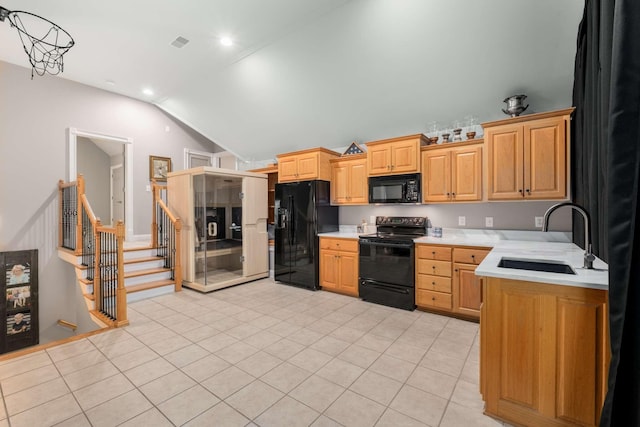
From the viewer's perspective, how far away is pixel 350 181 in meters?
4.54

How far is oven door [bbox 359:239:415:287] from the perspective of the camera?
3.59m

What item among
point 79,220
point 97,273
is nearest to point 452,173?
point 97,273

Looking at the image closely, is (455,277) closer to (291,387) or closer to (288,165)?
(291,387)

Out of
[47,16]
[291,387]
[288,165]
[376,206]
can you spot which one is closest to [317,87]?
[288,165]

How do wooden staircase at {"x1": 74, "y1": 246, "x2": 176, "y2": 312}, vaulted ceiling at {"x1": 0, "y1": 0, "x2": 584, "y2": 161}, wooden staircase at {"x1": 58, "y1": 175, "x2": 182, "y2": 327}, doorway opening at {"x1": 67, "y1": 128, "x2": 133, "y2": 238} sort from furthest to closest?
doorway opening at {"x1": 67, "y1": 128, "x2": 133, "y2": 238} < wooden staircase at {"x1": 74, "y1": 246, "x2": 176, "y2": 312} < wooden staircase at {"x1": 58, "y1": 175, "x2": 182, "y2": 327} < vaulted ceiling at {"x1": 0, "y1": 0, "x2": 584, "y2": 161}

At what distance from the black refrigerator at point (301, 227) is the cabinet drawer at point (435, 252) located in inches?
66.6

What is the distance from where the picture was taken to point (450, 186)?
3582 millimetres

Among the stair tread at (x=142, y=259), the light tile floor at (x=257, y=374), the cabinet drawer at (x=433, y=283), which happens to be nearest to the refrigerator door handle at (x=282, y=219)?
the light tile floor at (x=257, y=374)

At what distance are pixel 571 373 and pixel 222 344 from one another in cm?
268

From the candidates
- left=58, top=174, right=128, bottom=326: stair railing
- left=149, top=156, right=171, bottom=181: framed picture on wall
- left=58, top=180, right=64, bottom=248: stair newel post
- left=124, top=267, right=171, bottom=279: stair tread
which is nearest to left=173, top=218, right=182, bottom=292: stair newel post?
left=124, top=267, right=171, bottom=279: stair tread

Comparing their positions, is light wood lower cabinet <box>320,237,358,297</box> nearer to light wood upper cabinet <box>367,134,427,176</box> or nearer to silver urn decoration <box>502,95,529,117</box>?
light wood upper cabinet <box>367,134,427,176</box>

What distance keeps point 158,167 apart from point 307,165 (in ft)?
13.0

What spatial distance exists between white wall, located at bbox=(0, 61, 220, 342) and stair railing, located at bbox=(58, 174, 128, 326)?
1.63ft

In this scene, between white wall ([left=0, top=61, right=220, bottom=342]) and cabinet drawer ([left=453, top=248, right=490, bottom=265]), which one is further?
white wall ([left=0, top=61, right=220, bottom=342])
